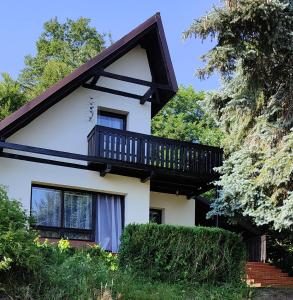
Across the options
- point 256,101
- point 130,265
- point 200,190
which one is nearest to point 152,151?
point 200,190

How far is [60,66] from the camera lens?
2822 centimetres

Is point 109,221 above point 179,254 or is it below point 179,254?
above

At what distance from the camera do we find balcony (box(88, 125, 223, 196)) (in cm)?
1705

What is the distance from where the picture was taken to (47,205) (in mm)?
17000

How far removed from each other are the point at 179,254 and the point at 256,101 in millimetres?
4645

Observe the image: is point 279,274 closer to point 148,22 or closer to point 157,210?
point 157,210

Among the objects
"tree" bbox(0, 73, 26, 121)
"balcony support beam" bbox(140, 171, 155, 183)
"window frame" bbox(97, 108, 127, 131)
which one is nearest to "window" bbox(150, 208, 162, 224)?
"balcony support beam" bbox(140, 171, 155, 183)

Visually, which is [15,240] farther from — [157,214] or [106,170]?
[157,214]

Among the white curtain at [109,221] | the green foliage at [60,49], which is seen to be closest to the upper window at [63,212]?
the white curtain at [109,221]

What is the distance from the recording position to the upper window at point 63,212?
1681 centimetres

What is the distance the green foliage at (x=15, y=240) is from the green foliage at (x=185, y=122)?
2006 centimetres

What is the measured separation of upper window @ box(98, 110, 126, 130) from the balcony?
137 centimetres

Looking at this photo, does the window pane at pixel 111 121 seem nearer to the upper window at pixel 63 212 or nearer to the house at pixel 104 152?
the house at pixel 104 152

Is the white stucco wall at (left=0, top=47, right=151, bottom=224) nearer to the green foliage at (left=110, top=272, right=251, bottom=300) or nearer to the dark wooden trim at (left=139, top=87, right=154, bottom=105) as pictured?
the dark wooden trim at (left=139, top=87, right=154, bottom=105)
